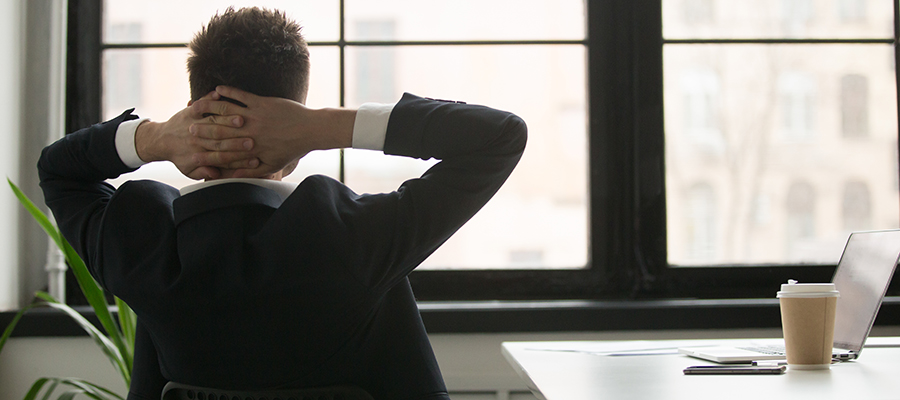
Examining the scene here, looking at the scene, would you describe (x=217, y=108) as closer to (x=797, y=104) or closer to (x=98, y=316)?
(x=98, y=316)

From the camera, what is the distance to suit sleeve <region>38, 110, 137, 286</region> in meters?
0.88

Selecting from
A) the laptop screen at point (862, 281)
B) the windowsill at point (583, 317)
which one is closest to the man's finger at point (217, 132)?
the laptop screen at point (862, 281)

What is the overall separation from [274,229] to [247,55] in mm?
250

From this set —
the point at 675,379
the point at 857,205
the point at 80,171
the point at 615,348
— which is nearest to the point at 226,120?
the point at 80,171

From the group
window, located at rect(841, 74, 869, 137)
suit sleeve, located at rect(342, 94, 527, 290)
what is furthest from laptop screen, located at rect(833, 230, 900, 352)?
window, located at rect(841, 74, 869, 137)

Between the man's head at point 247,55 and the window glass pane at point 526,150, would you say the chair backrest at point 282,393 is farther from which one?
the window glass pane at point 526,150

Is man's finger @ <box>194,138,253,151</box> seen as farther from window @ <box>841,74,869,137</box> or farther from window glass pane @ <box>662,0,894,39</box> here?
window @ <box>841,74,869,137</box>

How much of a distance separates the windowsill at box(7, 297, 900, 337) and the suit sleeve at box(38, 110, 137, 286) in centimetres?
104

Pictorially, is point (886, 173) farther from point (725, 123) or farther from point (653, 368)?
point (653, 368)

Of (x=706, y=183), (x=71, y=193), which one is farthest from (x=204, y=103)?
(x=706, y=183)

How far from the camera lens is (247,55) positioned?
2.75 ft

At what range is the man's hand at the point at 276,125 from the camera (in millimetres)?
812

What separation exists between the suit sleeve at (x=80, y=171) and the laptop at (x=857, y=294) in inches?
36.6

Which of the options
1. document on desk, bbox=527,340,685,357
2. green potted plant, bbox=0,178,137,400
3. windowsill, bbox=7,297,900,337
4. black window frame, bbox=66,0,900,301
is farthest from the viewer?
black window frame, bbox=66,0,900,301
